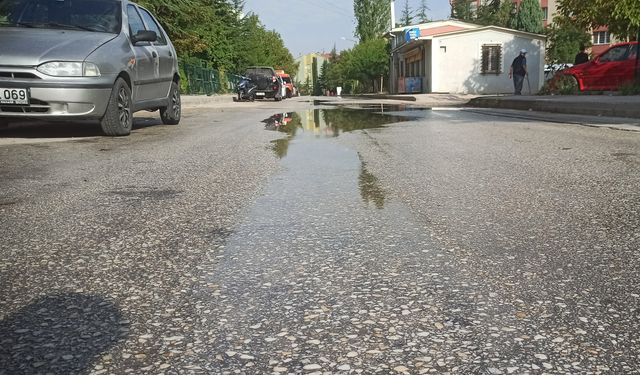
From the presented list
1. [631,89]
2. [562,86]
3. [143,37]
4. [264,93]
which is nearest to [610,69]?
[631,89]

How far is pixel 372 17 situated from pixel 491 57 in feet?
141

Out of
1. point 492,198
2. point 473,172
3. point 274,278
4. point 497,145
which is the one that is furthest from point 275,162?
point 274,278

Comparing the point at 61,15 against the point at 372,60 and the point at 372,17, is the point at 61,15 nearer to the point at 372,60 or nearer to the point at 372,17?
the point at 372,60

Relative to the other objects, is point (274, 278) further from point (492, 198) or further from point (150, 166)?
point (150, 166)

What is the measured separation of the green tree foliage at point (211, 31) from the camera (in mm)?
16953

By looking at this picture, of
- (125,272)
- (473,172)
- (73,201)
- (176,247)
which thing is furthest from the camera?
(473,172)

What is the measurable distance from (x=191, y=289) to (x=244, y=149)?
4.15 metres

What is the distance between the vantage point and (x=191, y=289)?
2072mm

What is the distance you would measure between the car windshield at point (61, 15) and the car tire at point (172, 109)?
1805mm

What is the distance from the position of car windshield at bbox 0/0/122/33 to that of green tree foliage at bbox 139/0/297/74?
26.1 feet

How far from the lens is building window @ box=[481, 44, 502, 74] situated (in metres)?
33.2

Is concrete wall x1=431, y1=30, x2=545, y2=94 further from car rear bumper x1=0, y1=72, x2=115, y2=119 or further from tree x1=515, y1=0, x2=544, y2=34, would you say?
car rear bumper x1=0, y1=72, x2=115, y2=119

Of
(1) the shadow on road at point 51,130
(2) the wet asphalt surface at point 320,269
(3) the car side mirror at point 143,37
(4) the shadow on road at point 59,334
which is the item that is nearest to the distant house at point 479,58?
(1) the shadow on road at point 51,130

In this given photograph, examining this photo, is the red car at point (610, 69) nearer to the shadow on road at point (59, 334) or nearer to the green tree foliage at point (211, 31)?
the green tree foliage at point (211, 31)
